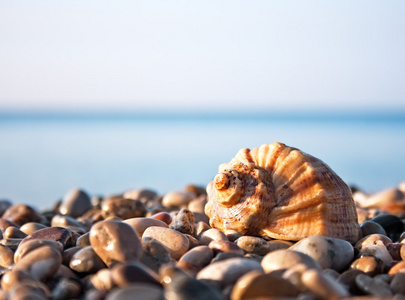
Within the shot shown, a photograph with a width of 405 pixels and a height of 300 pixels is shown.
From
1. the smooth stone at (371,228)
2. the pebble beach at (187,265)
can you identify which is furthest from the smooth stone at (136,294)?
the smooth stone at (371,228)

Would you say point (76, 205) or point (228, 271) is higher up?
point (228, 271)

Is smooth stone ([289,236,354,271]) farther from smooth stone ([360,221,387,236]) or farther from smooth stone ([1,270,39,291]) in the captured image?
smooth stone ([1,270,39,291])

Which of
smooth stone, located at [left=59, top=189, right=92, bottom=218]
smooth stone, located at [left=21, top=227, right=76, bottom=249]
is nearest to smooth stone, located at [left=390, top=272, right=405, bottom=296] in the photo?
smooth stone, located at [left=21, top=227, right=76, bottom=249]

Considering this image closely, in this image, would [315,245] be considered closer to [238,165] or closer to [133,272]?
[238,165]

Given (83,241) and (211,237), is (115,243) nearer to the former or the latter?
(83,241)

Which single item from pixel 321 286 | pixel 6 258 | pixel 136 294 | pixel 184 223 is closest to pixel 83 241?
pixel 6 258

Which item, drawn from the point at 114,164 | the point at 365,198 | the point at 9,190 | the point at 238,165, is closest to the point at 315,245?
the point at 238,165

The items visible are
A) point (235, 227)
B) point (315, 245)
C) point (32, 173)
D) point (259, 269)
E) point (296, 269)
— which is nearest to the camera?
point (296, 269)
